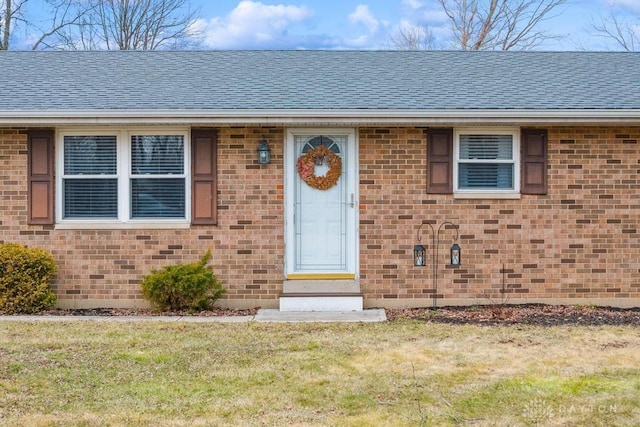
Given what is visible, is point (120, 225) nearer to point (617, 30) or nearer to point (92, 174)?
point (92, 174)

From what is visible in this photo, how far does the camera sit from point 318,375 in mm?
6062

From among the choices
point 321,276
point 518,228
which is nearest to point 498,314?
point 518,228

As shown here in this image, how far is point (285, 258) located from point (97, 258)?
8.31ft

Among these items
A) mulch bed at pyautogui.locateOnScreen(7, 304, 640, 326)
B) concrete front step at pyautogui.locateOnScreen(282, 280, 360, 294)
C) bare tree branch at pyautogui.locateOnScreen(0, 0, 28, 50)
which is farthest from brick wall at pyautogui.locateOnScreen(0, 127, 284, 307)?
bare tree branch at pyautogui.locateOnScreen(0, 0, 28, 50)

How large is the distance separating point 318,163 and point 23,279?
4110mm

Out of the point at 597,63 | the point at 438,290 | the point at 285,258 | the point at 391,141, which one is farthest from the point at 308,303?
the point at 597,63

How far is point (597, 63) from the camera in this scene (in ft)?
40.8

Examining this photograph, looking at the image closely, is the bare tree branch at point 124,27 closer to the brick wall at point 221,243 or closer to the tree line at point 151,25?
the tree line at point 151,25

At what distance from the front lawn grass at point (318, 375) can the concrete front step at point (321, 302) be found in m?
1.15

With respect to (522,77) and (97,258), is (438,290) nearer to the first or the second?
(522,77)

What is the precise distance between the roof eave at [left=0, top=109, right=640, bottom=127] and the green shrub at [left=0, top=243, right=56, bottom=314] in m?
1.68

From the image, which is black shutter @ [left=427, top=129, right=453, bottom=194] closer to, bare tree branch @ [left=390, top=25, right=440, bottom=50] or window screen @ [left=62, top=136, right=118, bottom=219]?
window screen @ [left=62, top=136, right=118, bottom=219]

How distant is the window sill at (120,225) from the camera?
386 inches

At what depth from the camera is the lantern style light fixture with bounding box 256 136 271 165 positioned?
972cm
